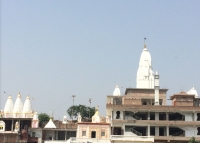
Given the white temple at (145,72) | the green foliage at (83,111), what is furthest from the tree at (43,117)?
the white temple at (145,72)

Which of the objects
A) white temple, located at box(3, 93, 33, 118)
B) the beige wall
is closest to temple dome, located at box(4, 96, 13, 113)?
white temple, located at box(3, 93, 33, 118)

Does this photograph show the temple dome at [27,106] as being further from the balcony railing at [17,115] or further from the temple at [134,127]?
the temple at [134,127]

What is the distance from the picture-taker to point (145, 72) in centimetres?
7169

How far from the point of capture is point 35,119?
63.9 metres

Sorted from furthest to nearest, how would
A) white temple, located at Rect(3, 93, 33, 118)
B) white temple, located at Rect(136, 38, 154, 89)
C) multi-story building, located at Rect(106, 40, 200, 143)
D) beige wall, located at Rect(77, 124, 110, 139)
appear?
white temple, located at Rect(136, 38, 154, 89), white temple, located at Rect(3, 93, 33, 118), beige wall, located at Rect(77, 124, 110, 139), multi-story building, located at Rect(106, 40, 200, 143)

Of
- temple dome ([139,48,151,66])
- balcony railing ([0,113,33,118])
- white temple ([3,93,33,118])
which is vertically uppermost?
temple dome ([139,48,151,66])

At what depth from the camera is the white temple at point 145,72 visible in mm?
70875

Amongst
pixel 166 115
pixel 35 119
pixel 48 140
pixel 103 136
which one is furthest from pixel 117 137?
pixel 35 119

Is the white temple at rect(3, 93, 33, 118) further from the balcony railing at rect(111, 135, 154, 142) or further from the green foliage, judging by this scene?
the green foliage

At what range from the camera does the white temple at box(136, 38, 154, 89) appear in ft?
233

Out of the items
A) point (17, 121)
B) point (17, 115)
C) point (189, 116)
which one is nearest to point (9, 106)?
point (17, 115)

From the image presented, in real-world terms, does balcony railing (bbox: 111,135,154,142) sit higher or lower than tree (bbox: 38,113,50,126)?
lower

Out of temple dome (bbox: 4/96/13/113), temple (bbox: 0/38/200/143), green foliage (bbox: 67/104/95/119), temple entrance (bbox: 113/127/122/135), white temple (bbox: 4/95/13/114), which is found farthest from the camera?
green foliage (bbox: 67/104/95/119)

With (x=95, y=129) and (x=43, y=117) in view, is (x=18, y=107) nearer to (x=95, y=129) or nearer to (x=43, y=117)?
(x=95, y=129)
